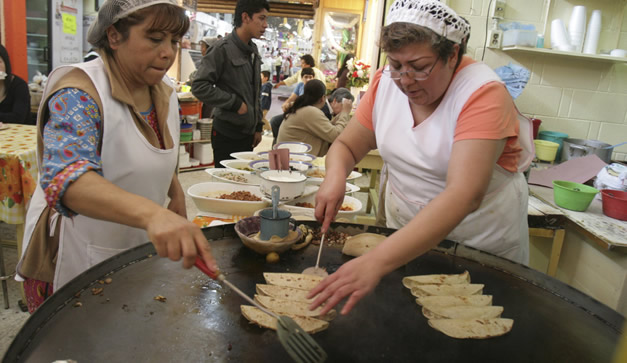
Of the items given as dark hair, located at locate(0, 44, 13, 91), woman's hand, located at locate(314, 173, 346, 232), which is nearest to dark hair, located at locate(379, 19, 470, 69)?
woman's hand, located at locate(314, 173, 346, 232)

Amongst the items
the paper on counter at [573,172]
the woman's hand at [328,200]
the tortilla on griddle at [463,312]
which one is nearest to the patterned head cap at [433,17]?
the woman's hand at [328,200]

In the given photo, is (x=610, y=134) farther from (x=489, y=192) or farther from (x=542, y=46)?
(x=489, y=192)

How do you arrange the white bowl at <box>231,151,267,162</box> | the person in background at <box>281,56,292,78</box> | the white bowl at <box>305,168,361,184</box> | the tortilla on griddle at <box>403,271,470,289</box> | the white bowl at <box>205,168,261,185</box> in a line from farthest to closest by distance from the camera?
the person in background at <box>281,56,292,78</box> < the white bowl at <box>231,151,267,162</box> < the white bowl at <box>305,168,361,184</box> < the white bowl at <box>205,168,261,185</box> < the tortilla on griddle at <box>403,271,470,289</box>

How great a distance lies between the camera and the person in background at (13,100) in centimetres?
399

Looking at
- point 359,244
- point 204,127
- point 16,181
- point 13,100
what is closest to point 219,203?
point 359,244

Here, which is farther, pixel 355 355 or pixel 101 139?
pixel 101 139

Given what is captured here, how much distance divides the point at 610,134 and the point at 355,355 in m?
3.94

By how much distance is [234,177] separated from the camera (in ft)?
8.73

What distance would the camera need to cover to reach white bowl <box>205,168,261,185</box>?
2.56 meters

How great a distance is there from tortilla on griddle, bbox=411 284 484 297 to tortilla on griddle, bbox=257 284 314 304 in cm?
35

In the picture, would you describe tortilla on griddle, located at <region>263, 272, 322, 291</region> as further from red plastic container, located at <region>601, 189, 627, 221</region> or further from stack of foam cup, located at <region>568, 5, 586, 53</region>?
stack of foam cup, located at <region>568, 5, 586, 53</region>

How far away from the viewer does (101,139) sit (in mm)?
1327

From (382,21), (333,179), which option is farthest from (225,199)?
(382,21)

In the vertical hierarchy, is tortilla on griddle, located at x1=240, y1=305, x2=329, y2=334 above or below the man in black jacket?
below
